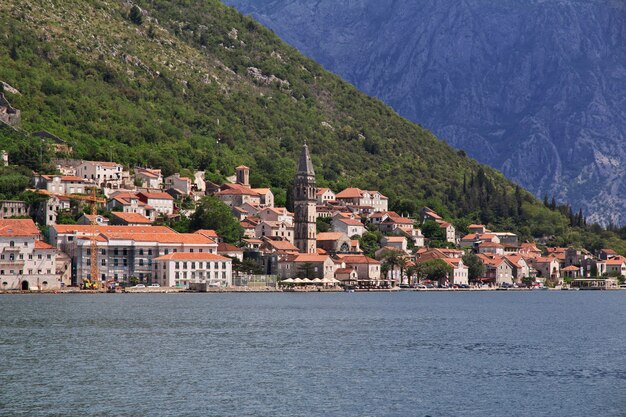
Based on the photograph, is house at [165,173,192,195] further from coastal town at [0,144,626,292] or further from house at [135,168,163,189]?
house at [135,168,163,189]

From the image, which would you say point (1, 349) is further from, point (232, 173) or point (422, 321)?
point (232, 173)

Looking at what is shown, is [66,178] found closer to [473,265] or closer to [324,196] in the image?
[324,196]

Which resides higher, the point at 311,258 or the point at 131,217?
the point at 131,217

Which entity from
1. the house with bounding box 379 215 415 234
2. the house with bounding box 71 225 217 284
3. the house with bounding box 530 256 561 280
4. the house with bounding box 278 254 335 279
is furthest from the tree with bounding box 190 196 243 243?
the house with bounding box 530 256 561 280

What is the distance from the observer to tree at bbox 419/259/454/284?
16675 cm

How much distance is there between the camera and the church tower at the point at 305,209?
164875 mm

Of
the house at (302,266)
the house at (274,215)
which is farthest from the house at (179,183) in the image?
the house at (302,266)

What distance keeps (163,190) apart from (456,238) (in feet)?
176

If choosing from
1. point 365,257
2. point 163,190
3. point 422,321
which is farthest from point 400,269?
point 422,321

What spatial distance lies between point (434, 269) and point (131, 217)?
43.6 m

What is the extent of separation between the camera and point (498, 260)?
18338 centimetres

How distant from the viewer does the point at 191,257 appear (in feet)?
447

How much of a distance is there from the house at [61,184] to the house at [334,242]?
3363 cm

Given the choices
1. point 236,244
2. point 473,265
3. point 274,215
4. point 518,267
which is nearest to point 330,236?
point 274,215
